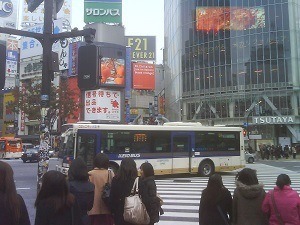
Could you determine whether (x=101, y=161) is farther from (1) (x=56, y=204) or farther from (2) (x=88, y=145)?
(2) (x=88, y=145)

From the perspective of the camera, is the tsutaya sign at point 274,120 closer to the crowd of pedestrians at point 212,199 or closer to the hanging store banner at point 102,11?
the hanging store banner at point 102,11

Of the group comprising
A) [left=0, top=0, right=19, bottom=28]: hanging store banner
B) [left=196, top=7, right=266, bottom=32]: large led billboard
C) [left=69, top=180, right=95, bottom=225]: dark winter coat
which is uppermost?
[left=0, top=0, right=19, bottom=28]: hanging store banner

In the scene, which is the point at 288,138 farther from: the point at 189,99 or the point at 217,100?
the point at 189,99

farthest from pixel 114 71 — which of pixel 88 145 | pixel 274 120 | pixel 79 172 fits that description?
pixel 79 172

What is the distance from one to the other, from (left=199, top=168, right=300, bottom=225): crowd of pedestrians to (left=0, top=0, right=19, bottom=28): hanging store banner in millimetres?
94416

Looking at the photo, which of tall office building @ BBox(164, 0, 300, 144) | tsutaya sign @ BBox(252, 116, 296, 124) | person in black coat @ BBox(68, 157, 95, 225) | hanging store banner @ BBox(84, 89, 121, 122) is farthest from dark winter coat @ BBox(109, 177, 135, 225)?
hanging store banner @ BBox(84, 89, 121, 122)

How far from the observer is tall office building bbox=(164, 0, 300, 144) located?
4953 centimetres

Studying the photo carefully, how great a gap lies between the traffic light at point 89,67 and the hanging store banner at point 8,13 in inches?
3635

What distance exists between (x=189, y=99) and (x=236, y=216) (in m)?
53.3

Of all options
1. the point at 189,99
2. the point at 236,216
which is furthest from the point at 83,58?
the point at 189,99

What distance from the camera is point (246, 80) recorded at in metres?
51.7

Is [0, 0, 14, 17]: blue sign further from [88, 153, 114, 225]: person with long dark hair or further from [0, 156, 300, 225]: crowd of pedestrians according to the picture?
[0, 156, 300, 225]: crowd of pedestrians

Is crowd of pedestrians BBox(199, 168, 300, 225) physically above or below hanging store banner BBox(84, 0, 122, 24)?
below

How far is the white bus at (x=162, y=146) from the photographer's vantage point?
15930mm
